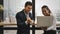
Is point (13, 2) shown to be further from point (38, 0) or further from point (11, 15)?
point (38, 0)

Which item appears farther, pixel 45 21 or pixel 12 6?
pixel 12 6

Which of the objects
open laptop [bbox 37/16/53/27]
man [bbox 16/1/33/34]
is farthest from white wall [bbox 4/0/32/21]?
open laptop [bbox 37/16/53/27]

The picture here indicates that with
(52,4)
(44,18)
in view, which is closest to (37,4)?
(52,4)

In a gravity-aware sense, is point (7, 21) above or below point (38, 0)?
below

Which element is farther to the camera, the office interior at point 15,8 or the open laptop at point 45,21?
the office interior at point 15,8

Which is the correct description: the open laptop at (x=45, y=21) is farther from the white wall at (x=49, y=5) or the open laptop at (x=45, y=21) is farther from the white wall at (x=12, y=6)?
the white wall at (x=12, y=6)

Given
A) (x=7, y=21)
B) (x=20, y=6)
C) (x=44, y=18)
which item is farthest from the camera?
(x=20, y=6)

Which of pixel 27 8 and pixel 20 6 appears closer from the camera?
pixel 27 8

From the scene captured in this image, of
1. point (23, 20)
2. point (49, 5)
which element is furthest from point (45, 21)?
point (49, 5)

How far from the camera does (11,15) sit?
15.1ft

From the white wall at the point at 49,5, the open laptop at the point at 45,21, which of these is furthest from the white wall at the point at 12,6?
the open laptop at the point at 45,21

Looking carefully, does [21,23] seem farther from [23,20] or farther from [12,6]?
[12,6]

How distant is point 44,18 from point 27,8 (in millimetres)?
458

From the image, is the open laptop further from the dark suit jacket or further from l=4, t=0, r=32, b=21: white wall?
l=4, t=0, r=32, b=21: white wall
